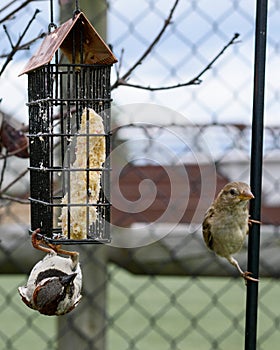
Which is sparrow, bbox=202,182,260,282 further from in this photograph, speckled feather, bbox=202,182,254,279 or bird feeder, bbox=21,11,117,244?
bird feeder, bbox=21,11,117,244

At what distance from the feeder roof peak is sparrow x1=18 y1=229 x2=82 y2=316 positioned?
0.24 metres

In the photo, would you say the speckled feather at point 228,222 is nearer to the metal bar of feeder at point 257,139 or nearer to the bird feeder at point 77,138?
the metal bar of feeder at point 257,139

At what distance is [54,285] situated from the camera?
1.16m

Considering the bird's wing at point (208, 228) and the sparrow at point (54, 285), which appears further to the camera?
the bird's wing at point (208, 228)

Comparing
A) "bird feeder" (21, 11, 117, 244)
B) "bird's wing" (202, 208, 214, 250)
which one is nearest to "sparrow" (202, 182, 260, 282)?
"bird's wing" (202, 208, 214, 250)

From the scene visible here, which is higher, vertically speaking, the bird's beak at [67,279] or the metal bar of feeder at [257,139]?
the metal bar of feeder at [257,139]

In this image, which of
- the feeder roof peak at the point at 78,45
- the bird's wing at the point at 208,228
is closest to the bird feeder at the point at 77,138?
the feeder roof peak at the point at 78,45

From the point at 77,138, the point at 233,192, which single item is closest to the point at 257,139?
the point at 233,192

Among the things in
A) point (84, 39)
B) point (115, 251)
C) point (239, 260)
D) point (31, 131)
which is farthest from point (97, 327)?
point (84, 39)

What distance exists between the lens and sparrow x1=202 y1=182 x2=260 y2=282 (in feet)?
4.00

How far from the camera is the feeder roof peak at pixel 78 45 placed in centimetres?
123

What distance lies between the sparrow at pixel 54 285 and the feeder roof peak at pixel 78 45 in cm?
24

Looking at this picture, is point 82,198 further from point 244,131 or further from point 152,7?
point 244,131

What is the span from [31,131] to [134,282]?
379cm
